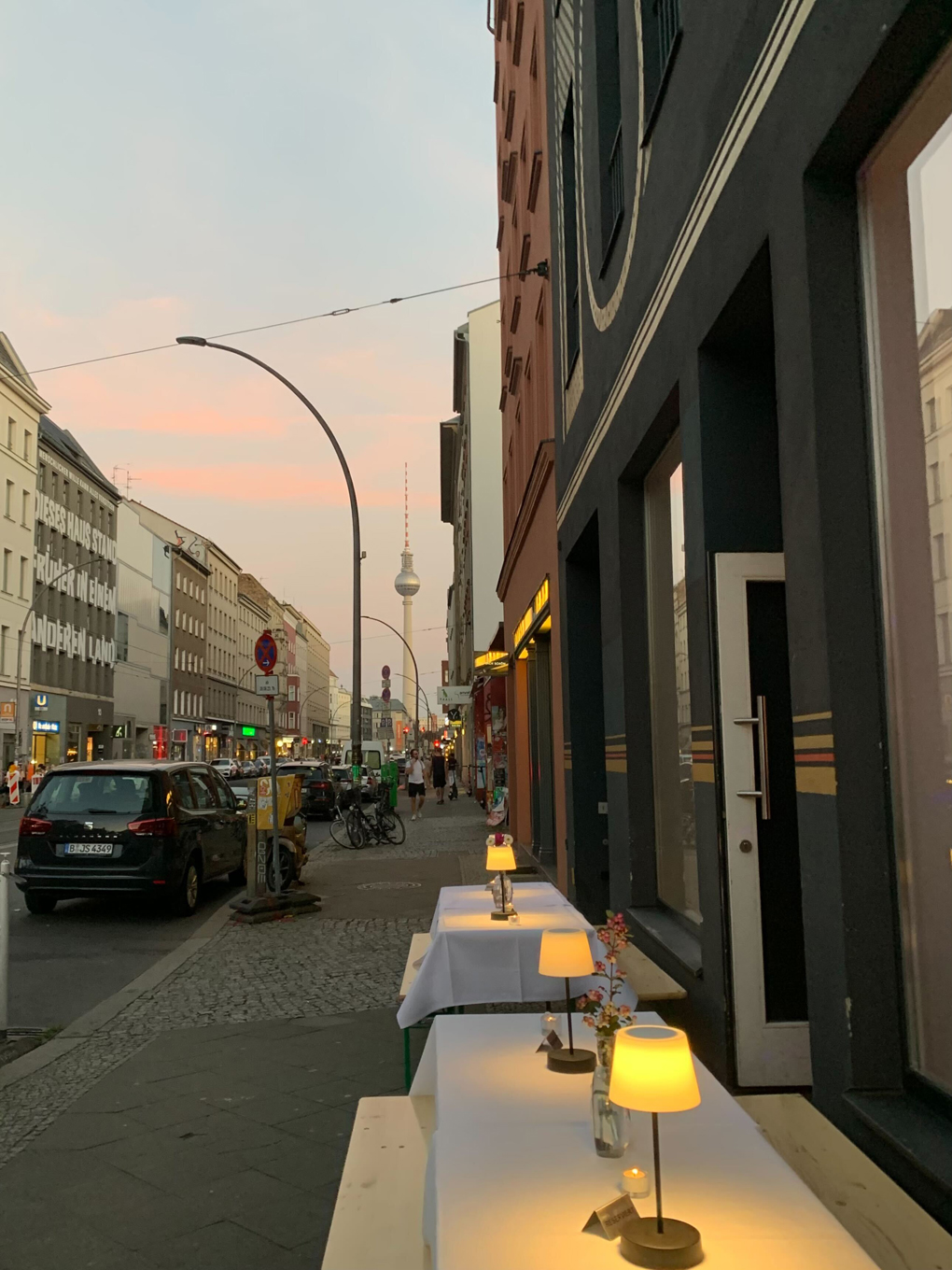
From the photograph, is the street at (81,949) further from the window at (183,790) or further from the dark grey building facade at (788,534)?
the dark grey building facade at (788,534)

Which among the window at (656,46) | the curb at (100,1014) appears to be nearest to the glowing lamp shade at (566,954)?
the curb at (100,1014)

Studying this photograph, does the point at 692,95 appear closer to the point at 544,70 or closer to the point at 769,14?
the point at 769,14

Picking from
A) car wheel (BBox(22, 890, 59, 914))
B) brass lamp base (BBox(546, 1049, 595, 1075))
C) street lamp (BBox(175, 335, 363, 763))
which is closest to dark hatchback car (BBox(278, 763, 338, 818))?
street lamp (BBox(175, 335, 363, 763))

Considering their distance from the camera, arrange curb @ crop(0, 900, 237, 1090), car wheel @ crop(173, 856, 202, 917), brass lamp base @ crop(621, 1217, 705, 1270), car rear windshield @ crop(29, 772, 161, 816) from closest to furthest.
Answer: brass lamp base @ crop(621, 1217, 705, 1270)
curb @ crop(0, 900, 237, 1090)
car rear windshield @ crop(29, 772, 161, 816)
car wheel @ crop(173, 856, 202, 917)

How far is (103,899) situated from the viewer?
13586mm

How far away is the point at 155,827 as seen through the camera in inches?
464

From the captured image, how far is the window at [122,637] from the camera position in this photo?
2520 inches

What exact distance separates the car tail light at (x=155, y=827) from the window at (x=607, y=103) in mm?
7416

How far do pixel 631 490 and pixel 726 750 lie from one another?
3.26 metres

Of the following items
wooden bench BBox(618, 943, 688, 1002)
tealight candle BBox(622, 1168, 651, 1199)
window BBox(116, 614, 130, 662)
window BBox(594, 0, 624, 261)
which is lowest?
wooden bench BBox(618, 943, 688, 1002)

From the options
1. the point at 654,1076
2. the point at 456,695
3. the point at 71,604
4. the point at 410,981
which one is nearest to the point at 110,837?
the point at 410,981

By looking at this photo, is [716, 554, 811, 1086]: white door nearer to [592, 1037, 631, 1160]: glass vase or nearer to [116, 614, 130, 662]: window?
[592, 1037, 631, 1160]: glass vase

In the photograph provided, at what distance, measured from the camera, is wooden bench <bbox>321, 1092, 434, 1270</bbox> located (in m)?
2.71

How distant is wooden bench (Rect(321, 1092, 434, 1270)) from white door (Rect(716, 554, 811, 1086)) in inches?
76.2
